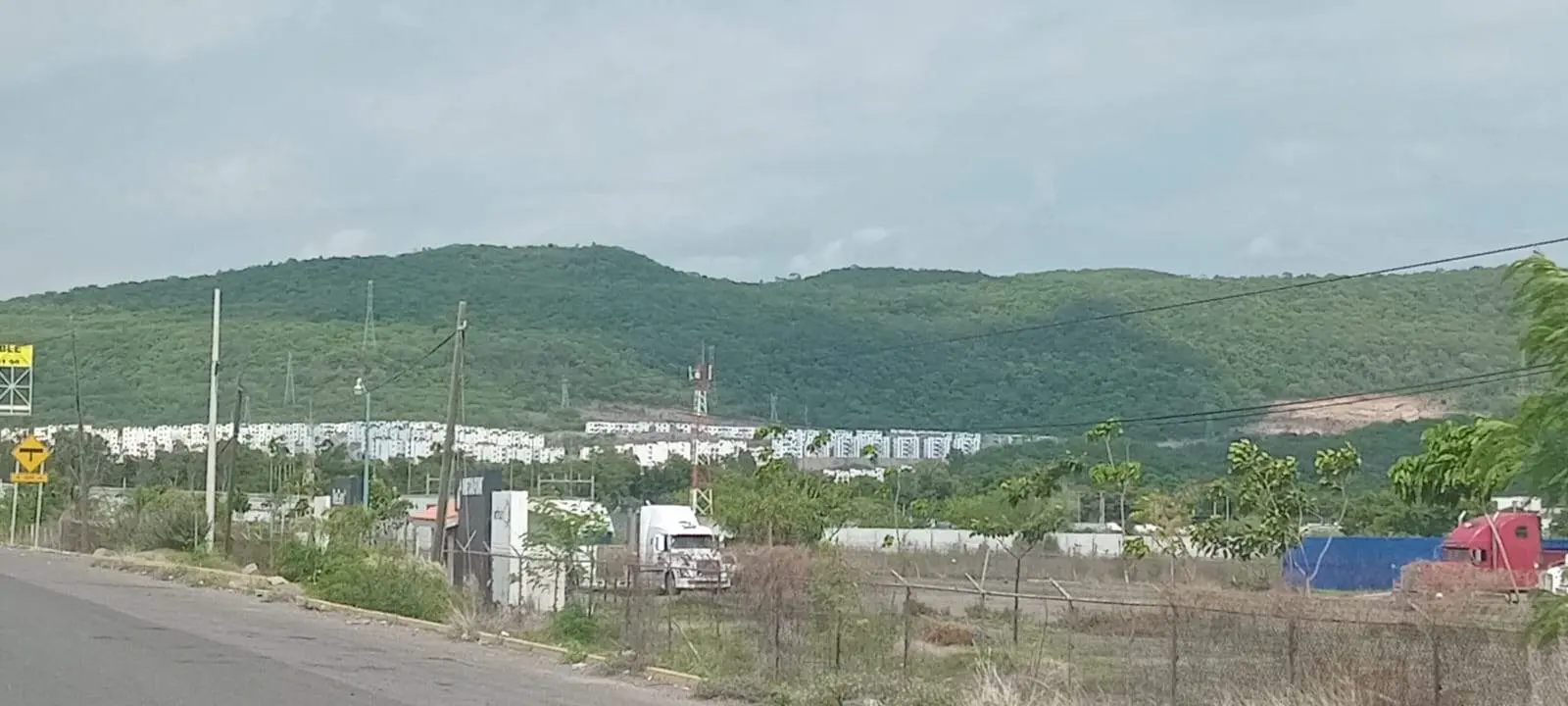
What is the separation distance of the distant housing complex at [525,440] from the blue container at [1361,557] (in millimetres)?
21862

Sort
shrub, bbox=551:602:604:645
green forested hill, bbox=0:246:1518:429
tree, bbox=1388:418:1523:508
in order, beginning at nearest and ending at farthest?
tree, bbox=1388:418:1523:508, shrub, bbox=551:602:604:645, green forested hill, bbox=0:246:1518:429

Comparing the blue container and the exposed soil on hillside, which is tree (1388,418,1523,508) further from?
the exposed soil on hillside

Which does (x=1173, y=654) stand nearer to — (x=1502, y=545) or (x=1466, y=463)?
(x=1466, y=463)

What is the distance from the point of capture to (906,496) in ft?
287

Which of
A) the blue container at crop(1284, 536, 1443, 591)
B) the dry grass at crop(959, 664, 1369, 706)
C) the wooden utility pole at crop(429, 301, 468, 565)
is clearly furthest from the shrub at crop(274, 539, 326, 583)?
the blue container at crop(1284, 536, 1443, 591)

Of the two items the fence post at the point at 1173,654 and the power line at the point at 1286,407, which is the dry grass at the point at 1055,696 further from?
the power line at the point at 1286,407

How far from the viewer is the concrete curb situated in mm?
21672

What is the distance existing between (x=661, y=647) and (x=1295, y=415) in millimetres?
60857

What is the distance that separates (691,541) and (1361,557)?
24.1 m

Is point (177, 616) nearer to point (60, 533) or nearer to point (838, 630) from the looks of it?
point (838, 630)

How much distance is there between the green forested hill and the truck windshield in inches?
1250

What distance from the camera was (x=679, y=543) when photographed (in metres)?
44.0

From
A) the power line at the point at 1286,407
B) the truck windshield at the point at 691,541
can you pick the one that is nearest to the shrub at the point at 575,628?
the truck windshield at the point at 691,541

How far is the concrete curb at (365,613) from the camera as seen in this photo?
21672 millimetres
